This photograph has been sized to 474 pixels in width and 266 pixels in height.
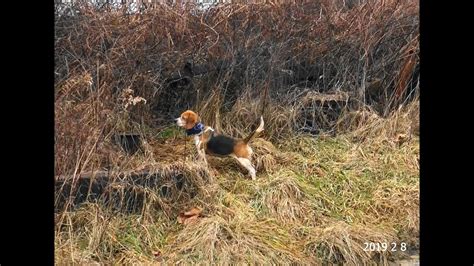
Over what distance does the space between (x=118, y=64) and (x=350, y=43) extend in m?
1.78

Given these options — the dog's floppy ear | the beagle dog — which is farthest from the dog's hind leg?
the dog's floppy ear

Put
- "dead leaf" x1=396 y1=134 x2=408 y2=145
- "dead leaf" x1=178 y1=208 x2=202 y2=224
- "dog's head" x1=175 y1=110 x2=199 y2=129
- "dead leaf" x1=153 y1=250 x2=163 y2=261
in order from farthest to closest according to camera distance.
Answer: "dead leaf" x1=396 y1=134 x2=408 y2=145, "dog's head" x1=175 y1=110 x2=199 y2=129, "dead leaf" x1=178 y1=208 x2=202 y2=224, "dead leaf" x1=153 y1=250 x2=163 y2=261

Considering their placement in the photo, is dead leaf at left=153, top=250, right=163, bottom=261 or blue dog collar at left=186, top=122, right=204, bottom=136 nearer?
dead leaf at left=153, top=250, right=163, bottom=261

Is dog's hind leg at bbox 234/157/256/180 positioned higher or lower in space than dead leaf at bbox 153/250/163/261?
higher

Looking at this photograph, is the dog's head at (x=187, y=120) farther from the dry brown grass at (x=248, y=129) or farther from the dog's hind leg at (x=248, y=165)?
the dog's hind leg at (x=248, y=165)

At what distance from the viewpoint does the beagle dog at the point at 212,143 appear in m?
3.30

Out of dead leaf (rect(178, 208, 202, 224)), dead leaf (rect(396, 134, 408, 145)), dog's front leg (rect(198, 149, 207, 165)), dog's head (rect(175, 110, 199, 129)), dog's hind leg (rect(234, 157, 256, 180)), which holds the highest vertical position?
dog's head (rect(175, 110, 199, 129))

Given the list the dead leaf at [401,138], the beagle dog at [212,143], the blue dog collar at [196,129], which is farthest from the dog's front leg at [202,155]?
the dead leaf at [401,138]

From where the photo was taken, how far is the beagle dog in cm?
330

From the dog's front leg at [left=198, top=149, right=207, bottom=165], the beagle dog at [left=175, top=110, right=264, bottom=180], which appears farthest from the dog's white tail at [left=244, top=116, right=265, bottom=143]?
the dog's front leg at [left=198, top=149, right=207, bottom=165]

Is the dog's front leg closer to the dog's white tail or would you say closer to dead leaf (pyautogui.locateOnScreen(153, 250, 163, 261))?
the dog's white tail

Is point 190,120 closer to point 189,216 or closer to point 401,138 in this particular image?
point 189,216

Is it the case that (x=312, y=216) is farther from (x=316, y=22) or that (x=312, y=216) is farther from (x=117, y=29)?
(x=117, y=29)

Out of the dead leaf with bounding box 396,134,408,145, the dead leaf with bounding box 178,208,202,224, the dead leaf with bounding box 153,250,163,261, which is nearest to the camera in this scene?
the dead leaf with bounding box 153,250,163,261
